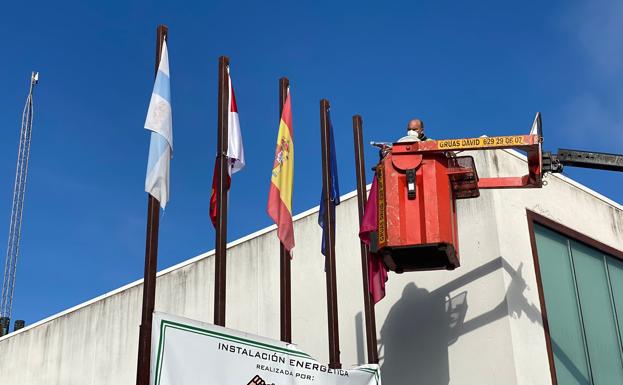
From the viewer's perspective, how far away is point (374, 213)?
A: 14.3 meters

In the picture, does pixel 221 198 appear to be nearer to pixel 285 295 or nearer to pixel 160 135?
pixel 160 135

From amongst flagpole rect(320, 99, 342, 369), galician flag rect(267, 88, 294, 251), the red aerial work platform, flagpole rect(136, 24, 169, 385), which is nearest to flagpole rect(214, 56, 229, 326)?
galician flag rect(267, 88, 294, 251)

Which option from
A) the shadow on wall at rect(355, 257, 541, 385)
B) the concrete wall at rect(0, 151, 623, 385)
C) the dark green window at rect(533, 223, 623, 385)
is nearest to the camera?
A: the concrete wall at rect(0, 151, 623, 385)

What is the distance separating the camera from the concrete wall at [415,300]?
15.0 m

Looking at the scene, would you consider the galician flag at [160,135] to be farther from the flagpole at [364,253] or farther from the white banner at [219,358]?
the flagpole at [364,253]

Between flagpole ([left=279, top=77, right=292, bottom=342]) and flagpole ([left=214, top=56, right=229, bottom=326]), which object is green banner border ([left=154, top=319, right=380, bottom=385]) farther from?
flagpole ([left=279, top=77, right=292, bottom=342])

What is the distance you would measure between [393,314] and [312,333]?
210 cm

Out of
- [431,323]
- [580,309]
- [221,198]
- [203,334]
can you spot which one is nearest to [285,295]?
[221,198]

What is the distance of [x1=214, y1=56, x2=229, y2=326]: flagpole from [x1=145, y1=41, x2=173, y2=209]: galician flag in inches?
37.3

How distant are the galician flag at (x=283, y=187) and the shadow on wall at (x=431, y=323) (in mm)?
3511

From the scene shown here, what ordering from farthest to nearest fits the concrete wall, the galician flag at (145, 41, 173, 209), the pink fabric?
the concrete wall
the pink fabric
the galician flag at (145, 41, 173, 209)

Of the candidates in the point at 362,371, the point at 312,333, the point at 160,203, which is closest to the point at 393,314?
the point at 312,333

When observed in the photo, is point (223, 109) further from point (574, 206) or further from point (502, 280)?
point (574, 206)

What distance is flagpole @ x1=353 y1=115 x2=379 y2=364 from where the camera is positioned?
47.5 feet
